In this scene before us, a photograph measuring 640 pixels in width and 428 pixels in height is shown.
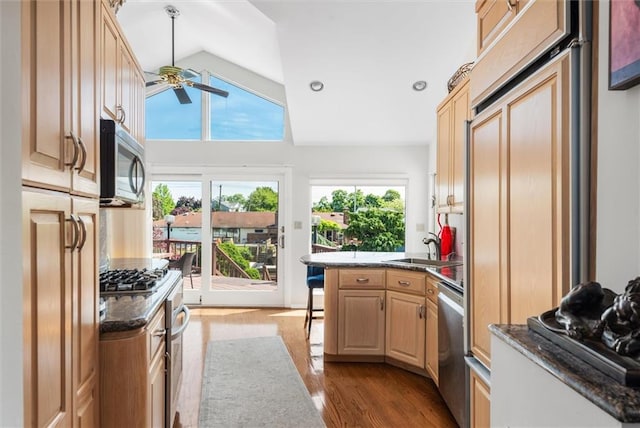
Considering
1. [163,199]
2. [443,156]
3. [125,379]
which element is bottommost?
[125,379]

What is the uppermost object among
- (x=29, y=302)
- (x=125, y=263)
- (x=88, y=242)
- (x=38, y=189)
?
(x=38, y=189)

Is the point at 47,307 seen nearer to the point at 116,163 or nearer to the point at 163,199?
the point at 116,163

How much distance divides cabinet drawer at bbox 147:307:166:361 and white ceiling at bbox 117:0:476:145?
7.73ft

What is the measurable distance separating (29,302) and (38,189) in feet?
0.88

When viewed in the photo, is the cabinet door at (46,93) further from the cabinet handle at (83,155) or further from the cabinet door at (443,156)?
the cabinet door at (443,156)

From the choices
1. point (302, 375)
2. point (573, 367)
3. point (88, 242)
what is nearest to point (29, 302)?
point (88, 242)

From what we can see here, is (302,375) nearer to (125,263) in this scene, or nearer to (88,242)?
(125,263)

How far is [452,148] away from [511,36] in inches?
66.0

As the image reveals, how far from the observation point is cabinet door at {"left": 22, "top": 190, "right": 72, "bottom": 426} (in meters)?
0.86

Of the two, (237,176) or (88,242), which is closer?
(88,242)

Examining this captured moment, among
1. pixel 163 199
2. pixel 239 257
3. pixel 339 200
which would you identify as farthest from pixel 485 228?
pixel 163 199

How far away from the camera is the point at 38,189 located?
918mm

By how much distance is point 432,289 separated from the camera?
2.77 m

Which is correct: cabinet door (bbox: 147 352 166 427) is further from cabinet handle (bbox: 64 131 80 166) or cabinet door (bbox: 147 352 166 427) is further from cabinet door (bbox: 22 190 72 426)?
cabinet handle (bbox: 64 131 80 166)
